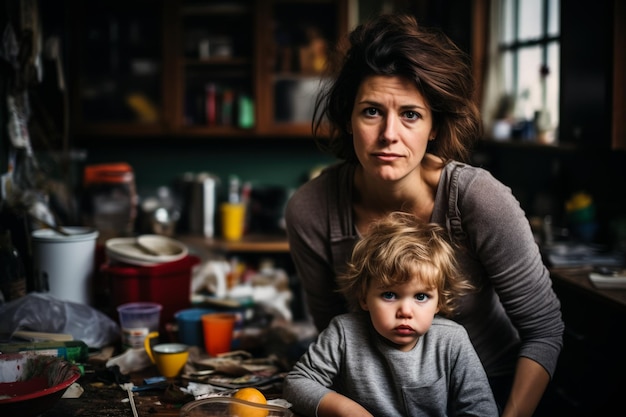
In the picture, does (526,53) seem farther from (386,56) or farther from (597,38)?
(386,56)

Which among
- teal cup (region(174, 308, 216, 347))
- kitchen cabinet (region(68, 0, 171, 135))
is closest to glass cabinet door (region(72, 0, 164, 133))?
kitchen cabinet (region(68, 0, 171, 135))

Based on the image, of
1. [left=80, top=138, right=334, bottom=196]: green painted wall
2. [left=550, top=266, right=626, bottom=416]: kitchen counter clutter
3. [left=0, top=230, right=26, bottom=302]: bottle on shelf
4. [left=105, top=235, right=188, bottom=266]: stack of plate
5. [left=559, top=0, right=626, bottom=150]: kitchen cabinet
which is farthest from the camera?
[left=80, top=138, right=334, bottom=196]: green painted wall

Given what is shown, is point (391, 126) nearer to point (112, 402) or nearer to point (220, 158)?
point (112, 402)

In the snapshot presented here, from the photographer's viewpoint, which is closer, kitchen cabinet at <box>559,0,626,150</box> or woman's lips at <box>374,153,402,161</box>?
woman's lips at <box>374,153,402,161</box>

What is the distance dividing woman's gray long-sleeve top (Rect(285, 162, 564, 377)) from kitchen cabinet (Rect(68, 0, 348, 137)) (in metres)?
2.91

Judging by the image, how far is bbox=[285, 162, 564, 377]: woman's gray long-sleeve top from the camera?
176cm

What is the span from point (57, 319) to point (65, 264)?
297mm

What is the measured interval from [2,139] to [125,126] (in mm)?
2151

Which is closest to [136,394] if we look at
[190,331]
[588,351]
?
[190,331]

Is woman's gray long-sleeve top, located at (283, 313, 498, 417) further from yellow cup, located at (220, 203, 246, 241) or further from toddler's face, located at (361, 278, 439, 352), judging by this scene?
yellow cup, located at (220, 203, 246, 241)

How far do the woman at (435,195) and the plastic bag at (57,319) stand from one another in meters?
0.65

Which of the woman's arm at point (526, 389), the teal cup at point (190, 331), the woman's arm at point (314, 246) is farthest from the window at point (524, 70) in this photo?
the teal cup at point (190, 331)

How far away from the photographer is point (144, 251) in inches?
98.0

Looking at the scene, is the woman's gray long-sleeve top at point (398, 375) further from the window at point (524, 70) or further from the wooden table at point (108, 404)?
the window at point (524, 70)
